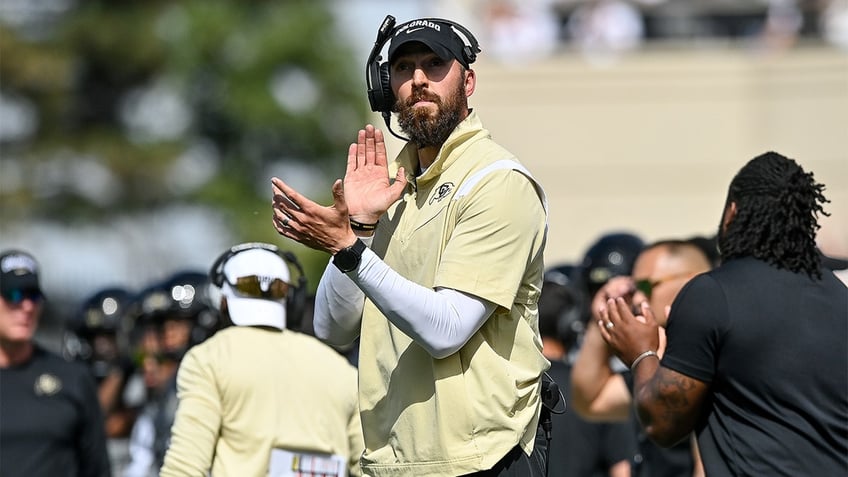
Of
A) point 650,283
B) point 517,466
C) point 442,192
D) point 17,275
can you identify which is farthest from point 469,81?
point 17,275

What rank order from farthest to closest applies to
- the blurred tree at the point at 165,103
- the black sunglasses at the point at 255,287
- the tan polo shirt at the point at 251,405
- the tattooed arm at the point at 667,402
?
the blurred tree at the point at 165,103, the black sunglasses at the point at 255,287, the tan polo shirt at the point at 251,405, the tattooed arm at the point at 667,402

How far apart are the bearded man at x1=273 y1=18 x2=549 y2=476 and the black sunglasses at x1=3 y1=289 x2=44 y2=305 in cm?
384

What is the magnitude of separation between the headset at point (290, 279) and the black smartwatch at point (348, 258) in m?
2.19

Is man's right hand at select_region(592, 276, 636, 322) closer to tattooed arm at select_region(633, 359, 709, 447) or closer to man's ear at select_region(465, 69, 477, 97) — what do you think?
tattooed arm at select_region(633, 359, 709, 447)

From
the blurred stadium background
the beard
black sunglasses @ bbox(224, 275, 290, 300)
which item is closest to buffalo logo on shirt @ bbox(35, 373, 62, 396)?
black sunglasses @ bbox(224, 275, 290, 300)

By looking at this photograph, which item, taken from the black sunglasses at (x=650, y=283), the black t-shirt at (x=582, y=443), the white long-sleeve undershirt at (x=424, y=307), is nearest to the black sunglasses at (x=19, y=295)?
the black t-shirt at (x=582, y=443)

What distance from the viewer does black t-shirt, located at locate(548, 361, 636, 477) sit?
26.2 feet

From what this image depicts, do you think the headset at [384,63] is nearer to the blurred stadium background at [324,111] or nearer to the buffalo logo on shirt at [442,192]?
the buffalo logo on shirt at [442,192]

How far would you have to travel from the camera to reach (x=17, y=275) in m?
8.48

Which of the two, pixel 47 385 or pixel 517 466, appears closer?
pixel 517 466

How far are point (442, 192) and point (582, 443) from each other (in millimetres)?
3641

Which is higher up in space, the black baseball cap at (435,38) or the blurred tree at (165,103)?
the black baseball cap at (435,38)

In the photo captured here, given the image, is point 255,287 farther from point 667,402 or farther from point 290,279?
point 667,402

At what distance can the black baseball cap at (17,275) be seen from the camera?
843 cm
